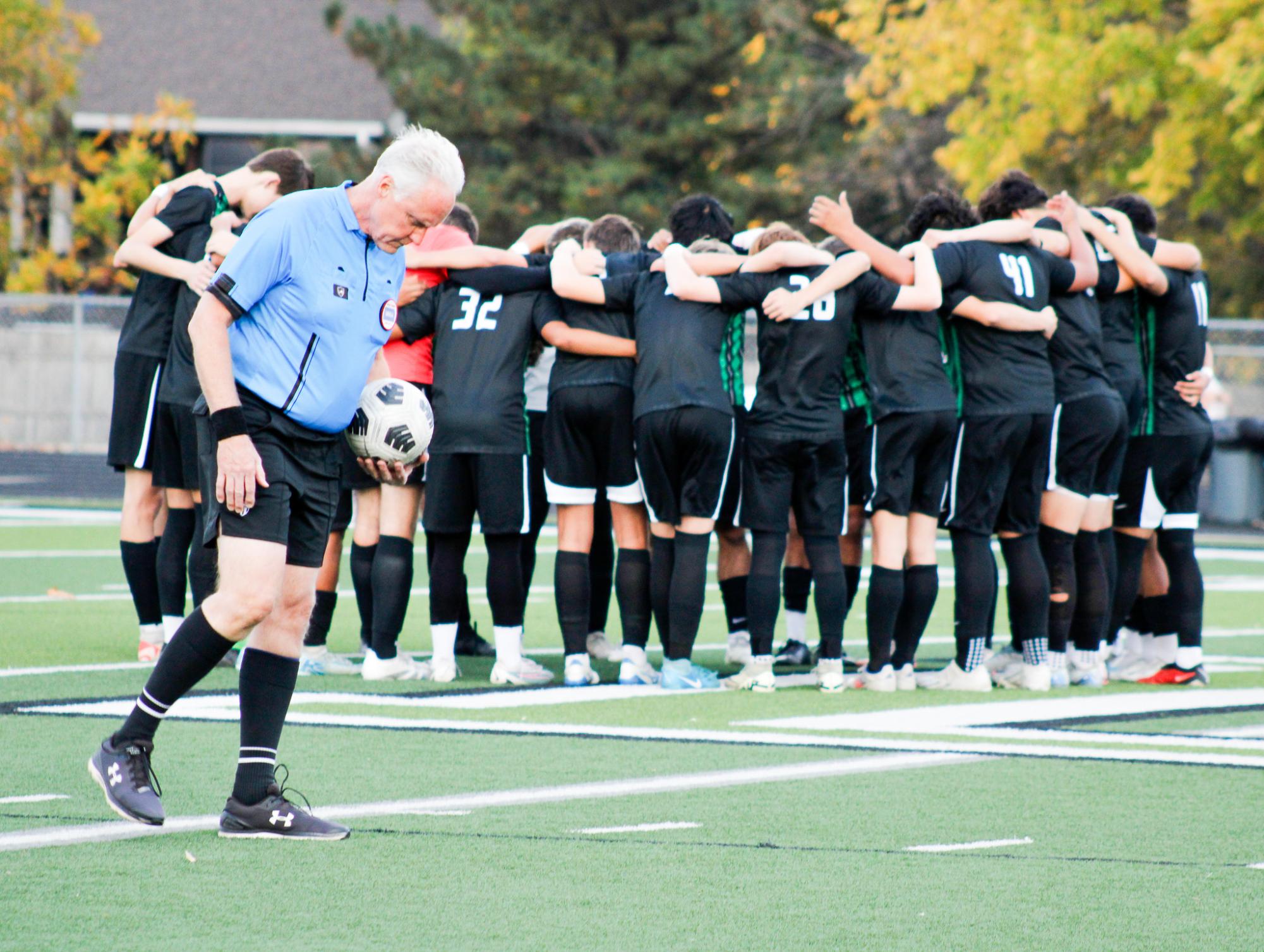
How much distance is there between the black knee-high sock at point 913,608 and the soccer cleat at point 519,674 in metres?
1.69

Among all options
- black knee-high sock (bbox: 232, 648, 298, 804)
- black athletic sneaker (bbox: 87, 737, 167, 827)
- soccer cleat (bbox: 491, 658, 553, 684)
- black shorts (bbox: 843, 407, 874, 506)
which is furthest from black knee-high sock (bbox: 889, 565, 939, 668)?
black athletic sneaker (bbox: 87, 737, 167, 827)

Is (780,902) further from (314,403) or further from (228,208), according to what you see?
(228,208)

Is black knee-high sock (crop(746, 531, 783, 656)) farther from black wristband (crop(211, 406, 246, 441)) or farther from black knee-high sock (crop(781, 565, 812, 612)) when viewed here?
black wristband (crop(211, 406, 246, 441))

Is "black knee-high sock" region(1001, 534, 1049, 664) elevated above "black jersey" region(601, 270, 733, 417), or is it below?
below

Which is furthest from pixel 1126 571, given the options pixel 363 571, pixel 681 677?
pixel 363 571

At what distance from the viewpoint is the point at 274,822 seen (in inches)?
209

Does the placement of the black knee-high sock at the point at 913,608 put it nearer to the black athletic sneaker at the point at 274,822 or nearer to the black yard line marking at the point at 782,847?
the black yard line marking at the point at 782,847

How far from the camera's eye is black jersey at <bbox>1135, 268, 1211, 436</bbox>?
31.2 feet

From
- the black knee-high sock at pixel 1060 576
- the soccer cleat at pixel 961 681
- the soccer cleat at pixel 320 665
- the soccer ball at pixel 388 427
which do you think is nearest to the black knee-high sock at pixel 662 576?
the soccer cleat at pixel 961 681

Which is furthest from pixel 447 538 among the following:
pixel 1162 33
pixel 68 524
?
pixel 1162 33

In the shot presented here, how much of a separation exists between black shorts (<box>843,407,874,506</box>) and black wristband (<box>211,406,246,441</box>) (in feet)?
15.1

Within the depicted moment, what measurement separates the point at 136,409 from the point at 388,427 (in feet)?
12.4

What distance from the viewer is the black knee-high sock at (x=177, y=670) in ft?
17.3

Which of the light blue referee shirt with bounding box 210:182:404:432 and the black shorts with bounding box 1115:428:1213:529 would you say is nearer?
the light blue referee shirt with bounding box 210:182:404:432
